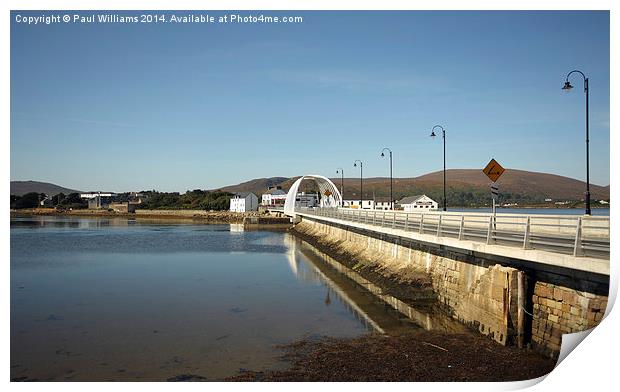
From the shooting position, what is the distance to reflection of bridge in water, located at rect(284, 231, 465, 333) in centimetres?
1703

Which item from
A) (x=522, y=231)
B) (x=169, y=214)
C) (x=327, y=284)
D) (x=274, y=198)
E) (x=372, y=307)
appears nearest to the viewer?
(x=522, y=231)

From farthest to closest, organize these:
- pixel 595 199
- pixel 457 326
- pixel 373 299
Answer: pixel 373 299, pixel 595 199, pixel 457 326

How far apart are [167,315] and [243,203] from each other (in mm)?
116348

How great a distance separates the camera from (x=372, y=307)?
67.4ft

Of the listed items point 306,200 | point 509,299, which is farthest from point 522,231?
point 306,200

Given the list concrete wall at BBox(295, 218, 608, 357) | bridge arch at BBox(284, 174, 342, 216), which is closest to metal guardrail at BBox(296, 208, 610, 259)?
concrete wall at BBox(295, 218, 608, 357)

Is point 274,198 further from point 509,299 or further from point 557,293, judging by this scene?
point 557,293

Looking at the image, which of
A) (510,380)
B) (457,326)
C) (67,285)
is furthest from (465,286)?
(67,285)

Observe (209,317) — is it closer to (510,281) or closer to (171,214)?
(510,281)

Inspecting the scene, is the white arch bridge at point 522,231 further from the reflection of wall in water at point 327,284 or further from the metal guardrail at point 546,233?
the reflection of wall in water at point 327,284

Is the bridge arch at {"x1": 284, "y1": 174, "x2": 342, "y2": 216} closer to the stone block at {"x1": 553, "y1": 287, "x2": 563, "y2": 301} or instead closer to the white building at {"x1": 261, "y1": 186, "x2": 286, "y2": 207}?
the white building at {"x1": 261, "y1": 186, "x2": 286, "y2": 207}
